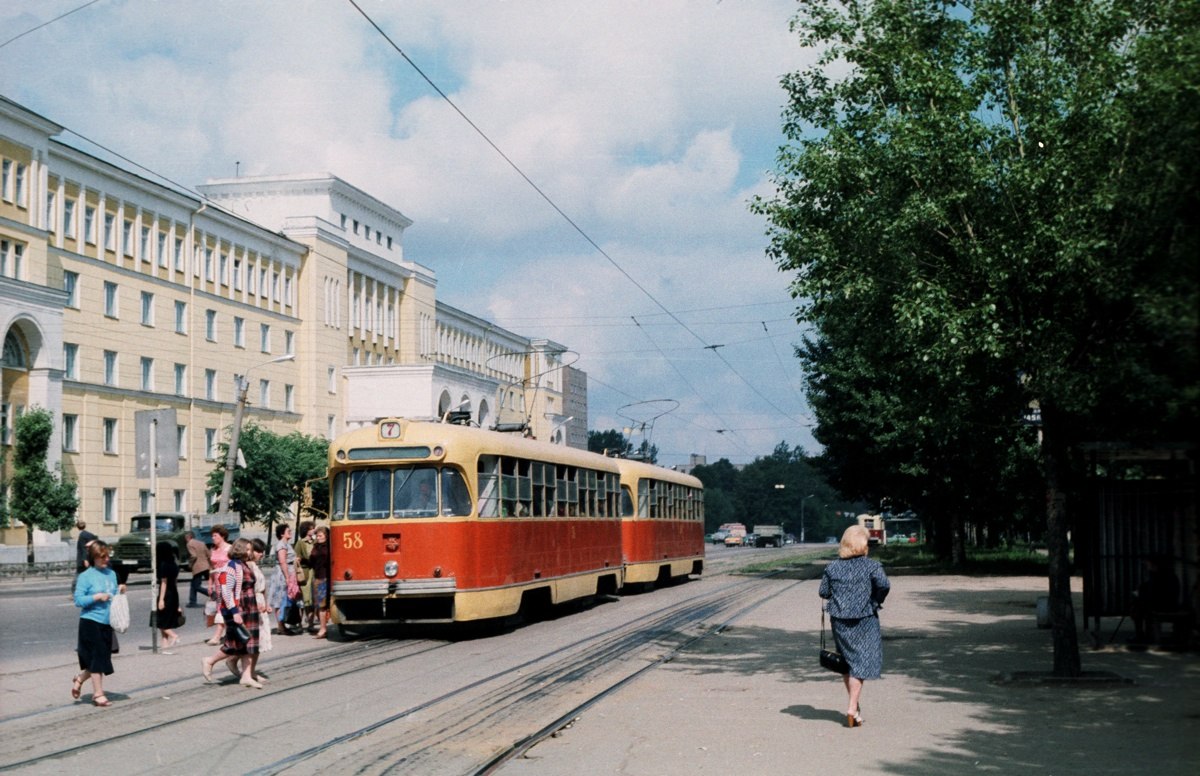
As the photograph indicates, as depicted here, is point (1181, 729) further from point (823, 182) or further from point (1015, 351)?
point (823, 182)

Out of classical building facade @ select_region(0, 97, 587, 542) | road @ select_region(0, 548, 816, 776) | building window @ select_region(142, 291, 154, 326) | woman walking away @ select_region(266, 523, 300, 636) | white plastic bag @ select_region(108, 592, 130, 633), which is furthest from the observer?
building window @ select_region(142, 291, 154, 326)

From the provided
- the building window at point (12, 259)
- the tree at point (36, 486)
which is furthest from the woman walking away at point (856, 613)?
the building window at point (12, 259)

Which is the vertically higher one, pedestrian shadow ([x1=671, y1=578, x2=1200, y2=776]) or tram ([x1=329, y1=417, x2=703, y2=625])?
tram ([x1=329, y1=417, x2=703, y2=625])

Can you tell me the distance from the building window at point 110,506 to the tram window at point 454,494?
41.6 meters

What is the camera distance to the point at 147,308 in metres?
61.9

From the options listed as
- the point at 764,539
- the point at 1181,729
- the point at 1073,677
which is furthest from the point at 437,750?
the point at 764,539

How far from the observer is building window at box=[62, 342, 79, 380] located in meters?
55.6

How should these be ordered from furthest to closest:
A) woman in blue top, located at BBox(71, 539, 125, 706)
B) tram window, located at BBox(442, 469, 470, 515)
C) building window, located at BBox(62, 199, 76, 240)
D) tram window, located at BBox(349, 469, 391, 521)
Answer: building window, located at BBox(62, 199, 76, 240), tram window, located at BBox(349, 469, 391, 521), tram window, located at BBox(442, 469, 470, 515), woman in blue top, located at BBox(71, 539, 125, 706)

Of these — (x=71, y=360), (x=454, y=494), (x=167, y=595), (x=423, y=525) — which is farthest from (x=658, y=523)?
(x=71, y=360)

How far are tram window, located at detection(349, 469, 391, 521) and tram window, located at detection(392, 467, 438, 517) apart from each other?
169mm

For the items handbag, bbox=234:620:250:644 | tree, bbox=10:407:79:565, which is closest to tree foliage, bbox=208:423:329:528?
tree, bbox=10:407:79:565

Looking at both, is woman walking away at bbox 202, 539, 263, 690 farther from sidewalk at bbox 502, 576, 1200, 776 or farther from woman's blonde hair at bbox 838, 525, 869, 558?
woman's blonde hair at bbox 838, 525, 869, 558

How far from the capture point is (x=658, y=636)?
20.7 meters

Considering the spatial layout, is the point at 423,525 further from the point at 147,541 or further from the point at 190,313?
the point at 190,313
